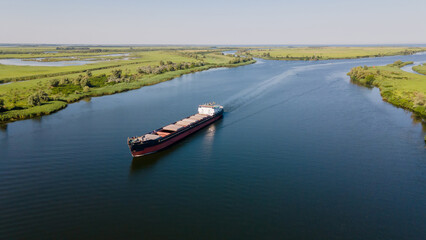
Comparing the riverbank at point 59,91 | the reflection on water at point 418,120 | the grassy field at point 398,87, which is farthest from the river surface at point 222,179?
the riverbank at point 59,91

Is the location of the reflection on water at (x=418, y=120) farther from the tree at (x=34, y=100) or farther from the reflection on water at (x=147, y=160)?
the tree at (x=34, y=100)

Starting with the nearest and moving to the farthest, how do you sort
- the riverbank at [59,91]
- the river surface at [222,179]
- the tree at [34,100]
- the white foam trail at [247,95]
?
the river surface at [222,179] → the riverbank at [59,91] → the tree at [34,100] → the white foam trail at [247,95]

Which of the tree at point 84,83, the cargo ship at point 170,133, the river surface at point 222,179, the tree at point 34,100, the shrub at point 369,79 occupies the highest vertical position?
the shrub at point 369,79

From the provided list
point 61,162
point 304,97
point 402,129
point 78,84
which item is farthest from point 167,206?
point 78,84

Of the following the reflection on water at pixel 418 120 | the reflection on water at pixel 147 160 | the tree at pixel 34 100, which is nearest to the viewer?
the reflection on water at pixel 147 160

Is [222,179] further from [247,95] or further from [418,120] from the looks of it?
[418,120]

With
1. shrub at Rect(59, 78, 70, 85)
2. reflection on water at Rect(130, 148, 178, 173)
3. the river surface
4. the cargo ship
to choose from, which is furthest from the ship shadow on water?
shrub at Rect(59, 78, 70, 85)

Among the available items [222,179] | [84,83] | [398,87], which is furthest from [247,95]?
[84,83]

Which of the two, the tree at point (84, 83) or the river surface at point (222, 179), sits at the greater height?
the tree at point (84, 83)
